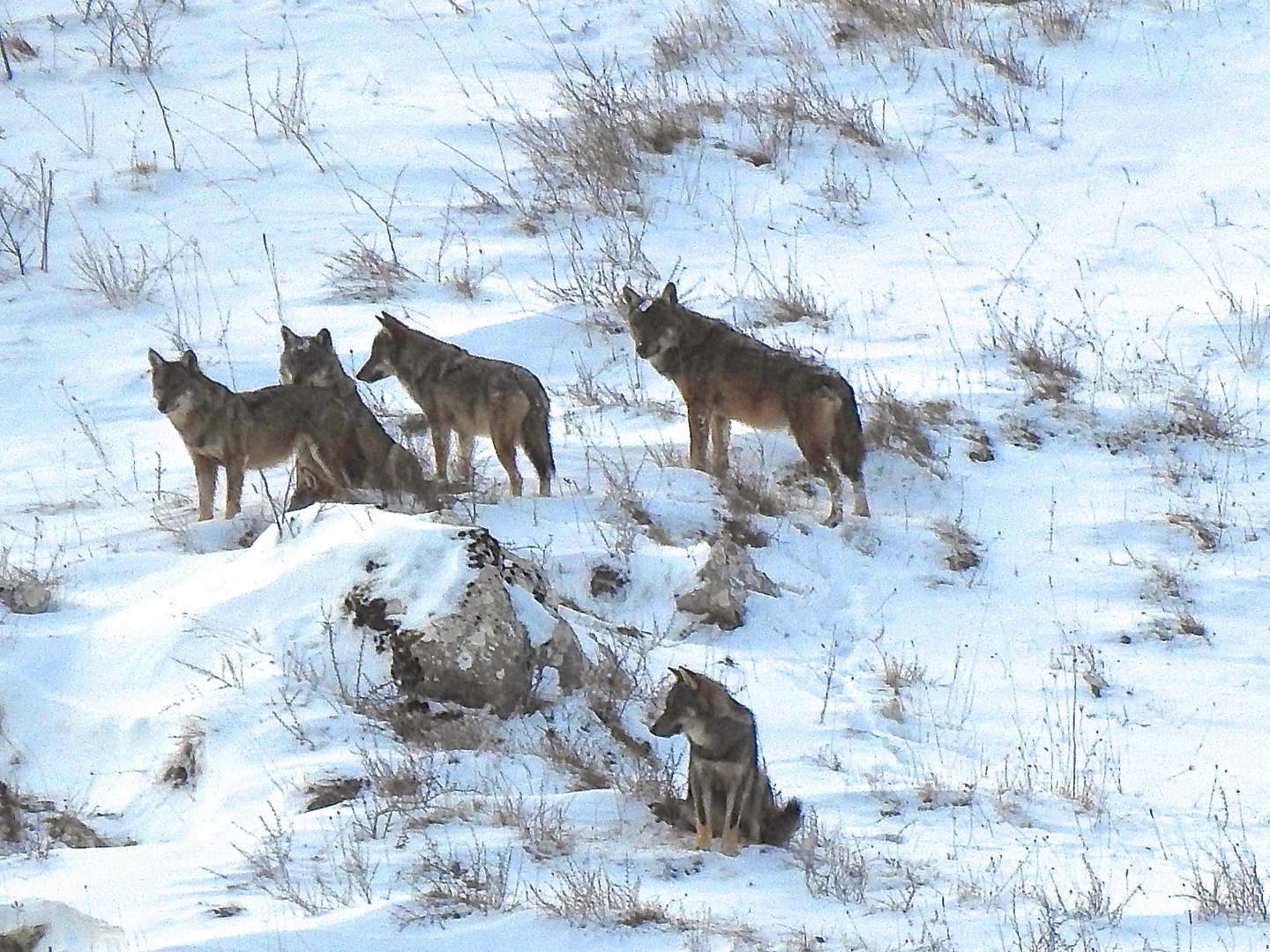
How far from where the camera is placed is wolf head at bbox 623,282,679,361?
37.2 ft

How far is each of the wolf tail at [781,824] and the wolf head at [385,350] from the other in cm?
494

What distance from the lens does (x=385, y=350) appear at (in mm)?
11070

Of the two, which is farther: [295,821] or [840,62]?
[840,62]

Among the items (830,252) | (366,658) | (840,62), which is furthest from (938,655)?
(840,62)

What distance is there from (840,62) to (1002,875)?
11552 mm

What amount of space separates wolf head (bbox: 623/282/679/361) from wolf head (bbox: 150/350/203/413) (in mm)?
2884

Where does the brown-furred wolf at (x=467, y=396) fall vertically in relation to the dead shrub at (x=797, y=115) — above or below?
below

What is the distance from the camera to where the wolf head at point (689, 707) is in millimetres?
7156

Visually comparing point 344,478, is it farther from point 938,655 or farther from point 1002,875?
point 1002,875

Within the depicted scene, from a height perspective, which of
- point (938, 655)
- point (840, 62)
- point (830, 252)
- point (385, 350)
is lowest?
point (938, 655)

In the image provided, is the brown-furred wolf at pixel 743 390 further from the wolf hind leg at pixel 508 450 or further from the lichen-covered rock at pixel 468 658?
the lichen-covered rock at pixel 468 658

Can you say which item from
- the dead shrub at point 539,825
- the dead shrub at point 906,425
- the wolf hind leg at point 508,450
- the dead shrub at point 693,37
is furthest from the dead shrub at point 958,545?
the dead shrub at point 693,37

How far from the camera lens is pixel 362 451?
10.4 meters

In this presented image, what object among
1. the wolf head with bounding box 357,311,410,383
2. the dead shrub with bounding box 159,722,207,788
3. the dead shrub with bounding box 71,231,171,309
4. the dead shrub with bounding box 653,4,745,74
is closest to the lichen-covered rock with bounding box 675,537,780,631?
the wolf head with bounding box 357,311,410,383
